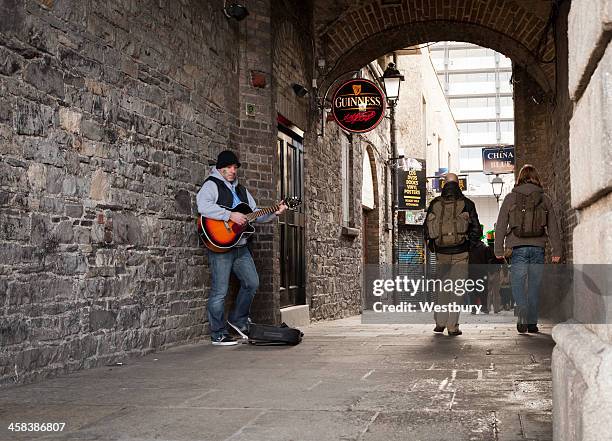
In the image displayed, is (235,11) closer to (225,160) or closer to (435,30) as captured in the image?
(225,160)

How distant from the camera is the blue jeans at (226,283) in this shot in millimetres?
7516

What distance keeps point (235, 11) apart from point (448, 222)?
3208mm

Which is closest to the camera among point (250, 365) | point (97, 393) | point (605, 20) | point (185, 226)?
point (605, 20)

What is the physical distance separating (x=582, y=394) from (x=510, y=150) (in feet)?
72.5

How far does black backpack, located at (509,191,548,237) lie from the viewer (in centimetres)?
838

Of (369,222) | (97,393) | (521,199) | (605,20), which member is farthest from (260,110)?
(369,222)

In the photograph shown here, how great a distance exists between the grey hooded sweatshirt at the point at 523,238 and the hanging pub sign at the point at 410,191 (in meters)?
12.6

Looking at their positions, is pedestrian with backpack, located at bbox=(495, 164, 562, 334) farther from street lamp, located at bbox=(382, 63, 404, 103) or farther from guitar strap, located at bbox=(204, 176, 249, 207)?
street lamp, located at bbox=(382, 63, 404, 103)

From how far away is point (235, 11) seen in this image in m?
8.82

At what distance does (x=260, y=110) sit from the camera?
30.9ft

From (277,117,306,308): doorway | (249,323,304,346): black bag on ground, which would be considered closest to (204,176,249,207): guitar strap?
(249,323,304,346): black bag on ground

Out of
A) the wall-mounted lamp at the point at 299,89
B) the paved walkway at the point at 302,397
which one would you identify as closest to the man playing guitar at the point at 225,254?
the paved walkway at the point at 302,397

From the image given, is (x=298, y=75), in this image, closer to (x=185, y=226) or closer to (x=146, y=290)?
(x=185, y=226)

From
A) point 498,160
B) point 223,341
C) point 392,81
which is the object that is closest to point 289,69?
point 392,81
